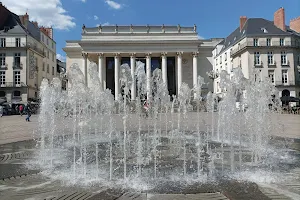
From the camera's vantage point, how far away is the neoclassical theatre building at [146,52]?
4406cm

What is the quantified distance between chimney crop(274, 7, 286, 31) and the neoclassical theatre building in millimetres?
13298

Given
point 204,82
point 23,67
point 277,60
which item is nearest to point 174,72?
point 204,82

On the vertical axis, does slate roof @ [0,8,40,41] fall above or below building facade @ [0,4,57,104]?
above

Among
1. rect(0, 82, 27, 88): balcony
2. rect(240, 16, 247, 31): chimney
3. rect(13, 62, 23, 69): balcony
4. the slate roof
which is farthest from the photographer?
rect(240, 16, 247, 31): chimney

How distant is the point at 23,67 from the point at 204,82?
33793mm

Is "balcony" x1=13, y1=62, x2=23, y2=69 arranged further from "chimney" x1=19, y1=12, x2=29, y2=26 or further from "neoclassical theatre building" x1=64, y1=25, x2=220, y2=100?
"chimney" x1=19, y1=12, x2=29, y2=26

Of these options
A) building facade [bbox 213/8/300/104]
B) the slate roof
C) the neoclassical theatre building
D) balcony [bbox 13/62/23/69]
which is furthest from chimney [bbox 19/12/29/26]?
building facade [bbox 213/8/300/104]

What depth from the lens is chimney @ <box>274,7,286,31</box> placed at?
46.5m

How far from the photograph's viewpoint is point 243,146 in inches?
347

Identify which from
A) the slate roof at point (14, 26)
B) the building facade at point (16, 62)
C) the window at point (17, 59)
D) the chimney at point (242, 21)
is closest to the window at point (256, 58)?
the chimney at point (242, 21)

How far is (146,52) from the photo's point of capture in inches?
1746

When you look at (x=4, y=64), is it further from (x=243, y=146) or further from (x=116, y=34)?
(x=243, y=146)

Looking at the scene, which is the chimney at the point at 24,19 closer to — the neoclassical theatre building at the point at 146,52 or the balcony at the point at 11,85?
the neoclassical theatre building at the point at 146,52

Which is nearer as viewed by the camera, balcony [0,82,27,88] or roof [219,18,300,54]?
balcony [0,82,27,88]
